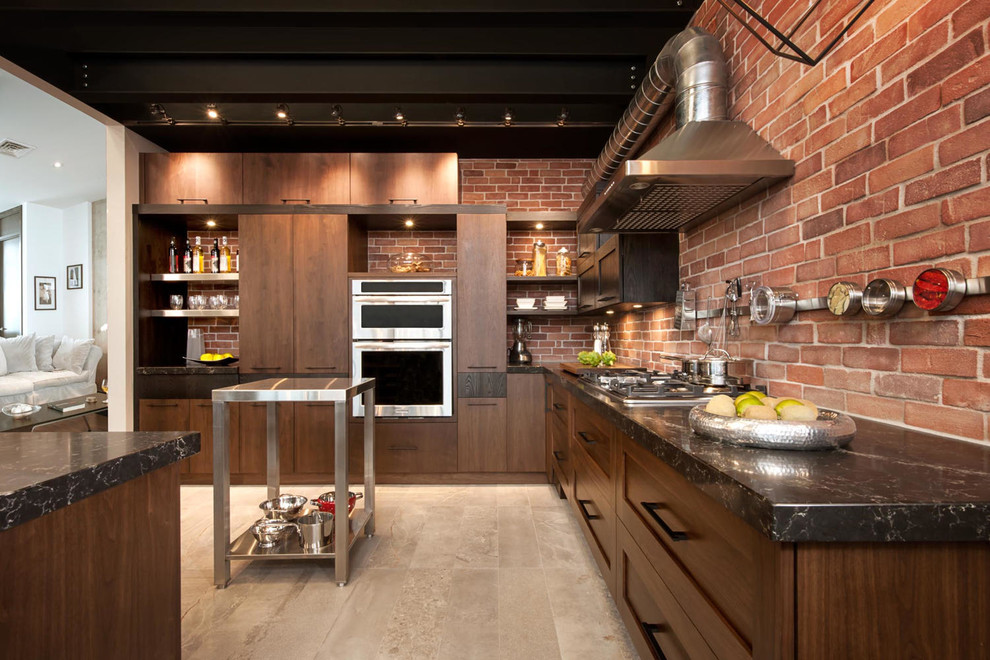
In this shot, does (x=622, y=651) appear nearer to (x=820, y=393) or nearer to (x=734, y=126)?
(x=820, y=393)

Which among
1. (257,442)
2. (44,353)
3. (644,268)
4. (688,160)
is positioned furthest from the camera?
(44,353)

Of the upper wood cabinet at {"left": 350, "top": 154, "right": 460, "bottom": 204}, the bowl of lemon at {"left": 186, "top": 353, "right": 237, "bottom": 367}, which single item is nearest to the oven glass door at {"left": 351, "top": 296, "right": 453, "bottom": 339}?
the upper wood cabinet at {"left": 350, "top": 154, "right": 460, "bottom": 204}

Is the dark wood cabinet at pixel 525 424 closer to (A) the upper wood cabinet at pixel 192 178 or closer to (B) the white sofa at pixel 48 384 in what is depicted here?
(A) the upper wood cabinet at pixel 192 178

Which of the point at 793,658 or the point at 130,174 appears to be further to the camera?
the point at 130,174


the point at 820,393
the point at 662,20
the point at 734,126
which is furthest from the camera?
the point at 662,20

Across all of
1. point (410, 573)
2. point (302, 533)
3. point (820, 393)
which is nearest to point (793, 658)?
point (820, 393)

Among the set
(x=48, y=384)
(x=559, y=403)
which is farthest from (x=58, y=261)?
(x=559, y=403)

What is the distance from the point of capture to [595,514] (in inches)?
80.4

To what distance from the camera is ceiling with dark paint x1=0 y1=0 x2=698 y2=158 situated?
249 centimetres

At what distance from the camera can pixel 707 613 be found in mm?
936

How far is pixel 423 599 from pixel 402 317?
2061 mm

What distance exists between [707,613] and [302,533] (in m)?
1.91

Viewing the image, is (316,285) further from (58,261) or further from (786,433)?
(58,261)

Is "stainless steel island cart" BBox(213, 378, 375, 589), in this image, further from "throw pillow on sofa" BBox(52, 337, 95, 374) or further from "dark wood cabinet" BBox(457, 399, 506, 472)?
"throw pillow on sofa" BBox(52, 337, 95, 374)
